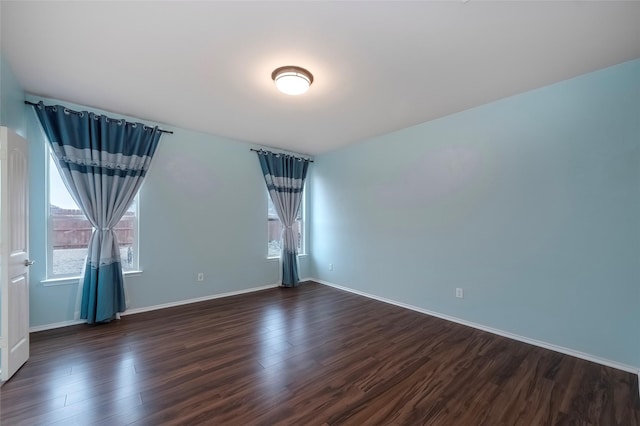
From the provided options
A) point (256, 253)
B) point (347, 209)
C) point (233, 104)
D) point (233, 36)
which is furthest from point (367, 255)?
point (233, 36)

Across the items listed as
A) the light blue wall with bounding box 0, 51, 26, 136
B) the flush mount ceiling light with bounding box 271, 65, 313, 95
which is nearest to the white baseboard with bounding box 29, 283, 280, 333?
the light blue wall with bounding box 0, 51, 26, 136

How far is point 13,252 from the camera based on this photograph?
7.09 ft

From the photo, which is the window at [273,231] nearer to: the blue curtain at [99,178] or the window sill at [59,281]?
the blue curtain at [99,178]

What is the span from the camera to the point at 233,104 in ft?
10.3

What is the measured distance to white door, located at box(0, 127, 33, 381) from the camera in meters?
2.04

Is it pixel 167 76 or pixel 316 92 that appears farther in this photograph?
pixel 316 92

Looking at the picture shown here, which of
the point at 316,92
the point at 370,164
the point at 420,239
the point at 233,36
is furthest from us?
the point at 370,164

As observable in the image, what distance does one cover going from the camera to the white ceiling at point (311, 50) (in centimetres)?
174

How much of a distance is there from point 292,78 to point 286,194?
2.88 m

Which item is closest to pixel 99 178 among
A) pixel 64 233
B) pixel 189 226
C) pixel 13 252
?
pixel 64 233

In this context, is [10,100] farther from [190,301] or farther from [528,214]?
[528,214]

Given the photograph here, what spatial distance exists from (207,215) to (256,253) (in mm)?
1095

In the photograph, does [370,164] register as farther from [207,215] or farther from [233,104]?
[207,215]

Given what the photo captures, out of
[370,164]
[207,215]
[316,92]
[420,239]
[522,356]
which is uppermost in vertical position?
[316,92]
